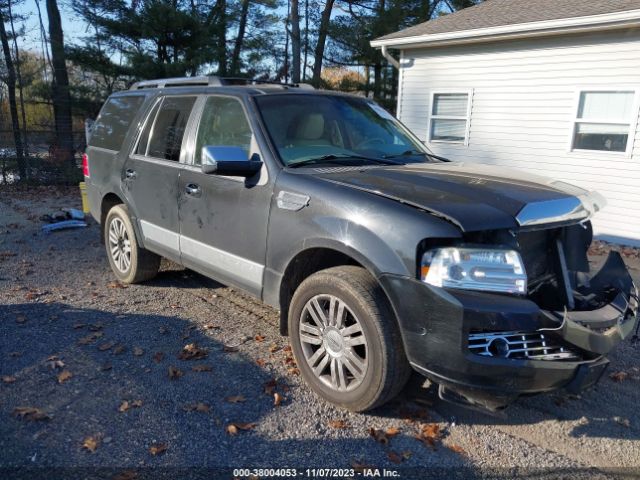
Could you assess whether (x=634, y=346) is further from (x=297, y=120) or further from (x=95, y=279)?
(x=95, y=279)

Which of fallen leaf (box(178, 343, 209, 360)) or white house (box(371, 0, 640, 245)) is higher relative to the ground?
white house (box(371, 0, 640, 245))

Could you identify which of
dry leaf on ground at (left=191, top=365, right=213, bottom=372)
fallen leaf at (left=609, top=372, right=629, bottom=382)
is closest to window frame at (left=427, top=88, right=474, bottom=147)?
fallen leaf at (left=609, top=372, right=629, bottom=382)

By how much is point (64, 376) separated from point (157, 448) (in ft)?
3.78

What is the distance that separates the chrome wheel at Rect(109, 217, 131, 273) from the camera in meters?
5.47

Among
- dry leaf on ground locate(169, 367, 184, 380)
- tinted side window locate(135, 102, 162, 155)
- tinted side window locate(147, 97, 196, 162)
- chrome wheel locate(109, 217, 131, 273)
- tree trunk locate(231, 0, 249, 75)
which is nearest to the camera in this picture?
dry leaf on ground locate(169, 367, 184, 380)

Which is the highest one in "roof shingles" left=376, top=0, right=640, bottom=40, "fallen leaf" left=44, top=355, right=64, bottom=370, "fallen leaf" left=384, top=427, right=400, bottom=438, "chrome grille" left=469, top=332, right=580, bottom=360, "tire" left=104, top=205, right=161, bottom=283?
"roof shingles" left=376, top=0, right=640, bottom=40

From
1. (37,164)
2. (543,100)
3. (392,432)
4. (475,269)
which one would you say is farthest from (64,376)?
(37,164)

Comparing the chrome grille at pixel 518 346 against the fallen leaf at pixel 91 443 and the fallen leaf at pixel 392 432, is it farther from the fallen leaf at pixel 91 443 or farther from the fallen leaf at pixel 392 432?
the fallen leaf at pixel 91 443

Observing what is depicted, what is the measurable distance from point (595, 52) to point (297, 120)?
733 centimetres

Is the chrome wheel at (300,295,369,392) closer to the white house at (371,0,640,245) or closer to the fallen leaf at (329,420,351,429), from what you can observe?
the fallen leaf at (329,420,351,429)

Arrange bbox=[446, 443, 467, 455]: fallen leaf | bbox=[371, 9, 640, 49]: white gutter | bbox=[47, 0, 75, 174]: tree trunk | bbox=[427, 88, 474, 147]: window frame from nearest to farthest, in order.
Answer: bbox=[446, 443, 467, 455]: fallen leaf → bbox=[371, 9, 640, 49]: white gutter → bbox=[427, 88, 474, 147]: window frame → bbox=[47, 0, 75, 174]: tree trunk

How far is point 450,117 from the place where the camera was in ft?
37.5

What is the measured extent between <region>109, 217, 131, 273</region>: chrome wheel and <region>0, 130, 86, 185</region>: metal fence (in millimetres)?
9430

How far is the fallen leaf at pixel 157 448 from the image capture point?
280 cm
